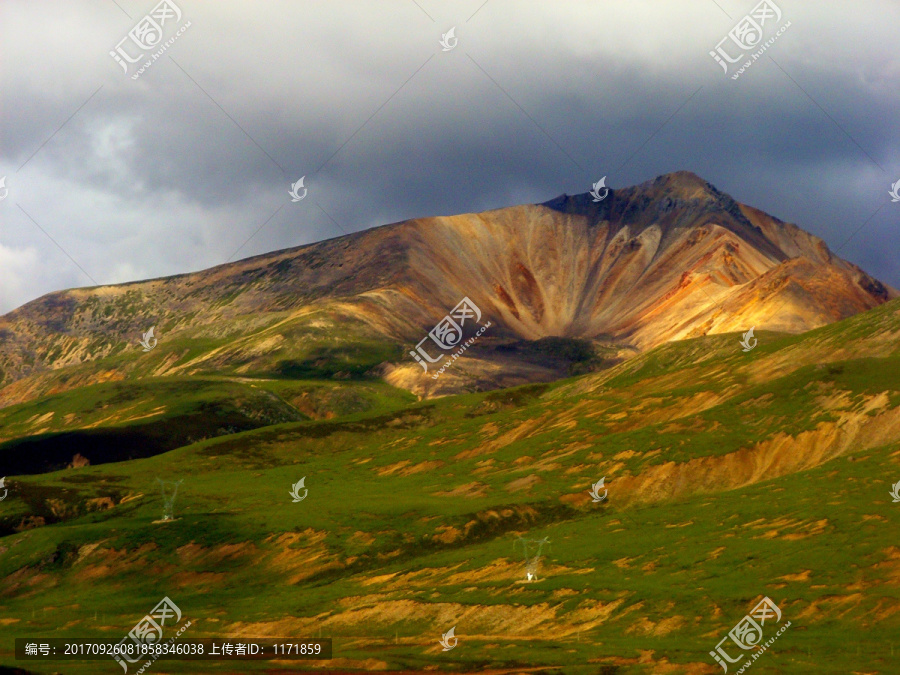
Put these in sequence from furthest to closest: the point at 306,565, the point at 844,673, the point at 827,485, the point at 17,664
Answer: the point at 306,565
the point at 827,485
the point at 17,664
the point at 844,673

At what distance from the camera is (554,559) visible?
414 feet

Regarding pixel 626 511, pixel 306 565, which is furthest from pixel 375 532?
pixel 626 511

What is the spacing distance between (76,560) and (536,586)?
80.0 metres

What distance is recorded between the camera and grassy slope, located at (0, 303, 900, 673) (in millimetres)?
90875

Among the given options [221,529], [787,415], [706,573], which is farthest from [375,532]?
[787,415]

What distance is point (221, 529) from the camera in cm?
16275

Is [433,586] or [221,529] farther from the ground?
[221,529]

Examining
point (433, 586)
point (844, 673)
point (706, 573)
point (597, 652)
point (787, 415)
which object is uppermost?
point (787, 415)

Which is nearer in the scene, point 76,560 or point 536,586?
point 536,586

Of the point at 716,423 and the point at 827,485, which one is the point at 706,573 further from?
the point at 716,423

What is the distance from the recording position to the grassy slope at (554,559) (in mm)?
90875

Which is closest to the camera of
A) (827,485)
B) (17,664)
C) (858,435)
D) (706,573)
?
(17,664)

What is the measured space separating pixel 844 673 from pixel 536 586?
4459cm

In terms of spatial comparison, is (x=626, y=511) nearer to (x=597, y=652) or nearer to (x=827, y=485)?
(x=827, y=485)
